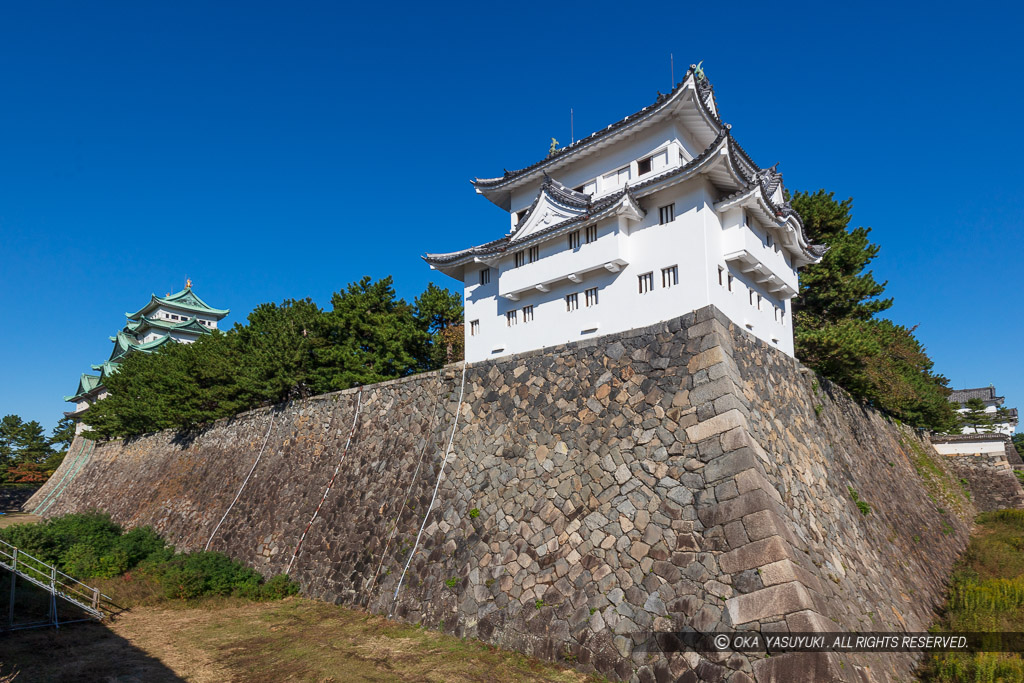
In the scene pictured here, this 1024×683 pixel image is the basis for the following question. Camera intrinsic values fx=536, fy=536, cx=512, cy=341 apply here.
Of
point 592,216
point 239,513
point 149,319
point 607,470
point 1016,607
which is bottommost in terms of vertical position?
point 1016,607

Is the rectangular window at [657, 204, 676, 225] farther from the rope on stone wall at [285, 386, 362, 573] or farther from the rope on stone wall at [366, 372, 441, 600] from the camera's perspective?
the rope on stone wall at [285, 386, 362, 573]

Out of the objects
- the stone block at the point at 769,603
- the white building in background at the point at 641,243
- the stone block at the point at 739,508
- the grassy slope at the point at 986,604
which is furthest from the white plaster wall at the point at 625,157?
the grassy slope at the point at 986,604

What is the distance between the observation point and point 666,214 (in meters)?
14.5

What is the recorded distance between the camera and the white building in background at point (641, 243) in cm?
1384

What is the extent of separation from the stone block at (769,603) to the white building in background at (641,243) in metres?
6.57

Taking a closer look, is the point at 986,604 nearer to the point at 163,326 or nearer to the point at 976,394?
the point at 976,394

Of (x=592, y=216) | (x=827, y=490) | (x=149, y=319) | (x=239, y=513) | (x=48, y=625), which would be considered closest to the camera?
(x=827, y=490)

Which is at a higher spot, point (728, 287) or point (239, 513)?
point (728, 287)

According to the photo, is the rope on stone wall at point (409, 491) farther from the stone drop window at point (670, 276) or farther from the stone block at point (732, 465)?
the stone block at point (732, 465)

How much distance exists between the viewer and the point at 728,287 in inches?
559

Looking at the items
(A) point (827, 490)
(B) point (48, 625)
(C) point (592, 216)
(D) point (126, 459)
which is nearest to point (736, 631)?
(A) point (827, 490)

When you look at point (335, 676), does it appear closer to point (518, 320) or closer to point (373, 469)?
point (373, 469)

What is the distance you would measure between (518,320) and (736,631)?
35.3 feet

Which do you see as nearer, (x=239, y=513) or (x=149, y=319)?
(x=239, y=513)
